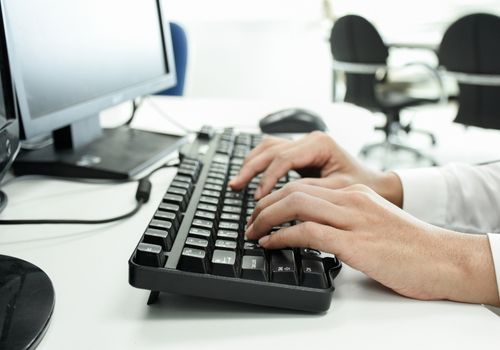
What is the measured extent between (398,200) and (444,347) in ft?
0.98

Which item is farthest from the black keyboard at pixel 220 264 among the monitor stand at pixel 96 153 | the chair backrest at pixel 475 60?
the chair backrest at pixel 475 60

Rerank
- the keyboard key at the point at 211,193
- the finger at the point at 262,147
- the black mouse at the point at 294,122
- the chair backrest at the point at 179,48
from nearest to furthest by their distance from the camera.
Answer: the keyboard key at the point at 211,193 < the finger at the point at 262,147 < the black mouse at the point at 294,122 < the chair backrest at the point at 179,48

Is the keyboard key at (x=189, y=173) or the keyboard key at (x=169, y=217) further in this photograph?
the keyboard key at (x=189, y=173)

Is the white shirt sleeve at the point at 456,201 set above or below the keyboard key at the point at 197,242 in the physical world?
below

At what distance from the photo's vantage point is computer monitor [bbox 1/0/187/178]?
0.60 metres

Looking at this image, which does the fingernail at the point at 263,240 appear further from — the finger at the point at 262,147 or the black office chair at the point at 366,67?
the black office chair at the point at 366,67

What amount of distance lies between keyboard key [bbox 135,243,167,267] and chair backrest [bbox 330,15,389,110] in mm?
2356

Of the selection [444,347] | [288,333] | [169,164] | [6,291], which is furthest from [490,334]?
[169,164]

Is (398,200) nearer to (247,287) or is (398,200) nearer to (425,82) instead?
(247,287)

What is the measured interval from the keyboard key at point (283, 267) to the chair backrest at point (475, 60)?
6.69ft

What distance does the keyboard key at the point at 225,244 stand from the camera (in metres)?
0.41

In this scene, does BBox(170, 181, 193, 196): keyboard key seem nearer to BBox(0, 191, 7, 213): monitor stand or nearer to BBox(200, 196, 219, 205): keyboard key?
BBox(200, 196, 219, 205): keyboard key

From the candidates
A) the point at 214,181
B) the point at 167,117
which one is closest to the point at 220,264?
the point at 214,181

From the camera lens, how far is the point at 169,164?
2.48 feet
